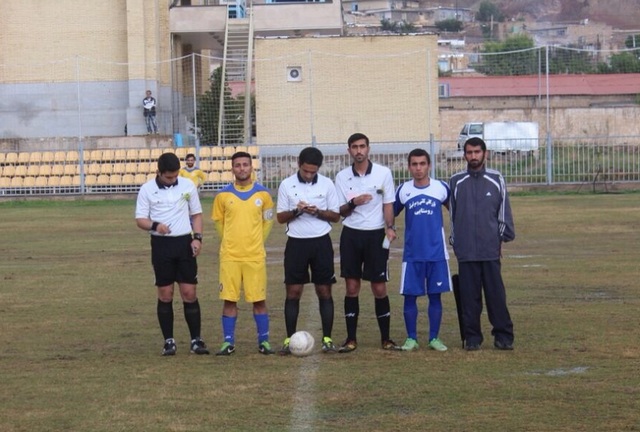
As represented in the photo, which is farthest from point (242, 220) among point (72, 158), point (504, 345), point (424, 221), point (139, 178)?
point (72, 158)

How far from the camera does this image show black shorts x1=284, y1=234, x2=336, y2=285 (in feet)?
36.5

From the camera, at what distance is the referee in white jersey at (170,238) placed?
440 inches

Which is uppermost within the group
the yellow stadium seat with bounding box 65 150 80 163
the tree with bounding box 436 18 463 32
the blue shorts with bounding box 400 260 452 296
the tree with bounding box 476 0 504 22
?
the tree with bounding box 476 0 504 22

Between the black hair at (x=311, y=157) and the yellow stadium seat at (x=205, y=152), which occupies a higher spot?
the yellow stadium seat at (x=205, y=152)

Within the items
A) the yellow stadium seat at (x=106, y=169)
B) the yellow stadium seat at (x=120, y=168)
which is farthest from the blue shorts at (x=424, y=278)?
the yellow stadium seat at (x=106, y=169)

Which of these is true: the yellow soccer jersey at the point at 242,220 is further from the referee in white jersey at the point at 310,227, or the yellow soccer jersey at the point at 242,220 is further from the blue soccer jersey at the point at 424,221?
the blue soccer jersey at the point at 424,221

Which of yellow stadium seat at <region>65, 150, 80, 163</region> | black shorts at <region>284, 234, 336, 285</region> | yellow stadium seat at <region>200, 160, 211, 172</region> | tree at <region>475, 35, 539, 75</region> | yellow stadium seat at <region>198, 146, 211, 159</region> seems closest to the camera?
black shorts at <region>284, 234, 336, 285</region>

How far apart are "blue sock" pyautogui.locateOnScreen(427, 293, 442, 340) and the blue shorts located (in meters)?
0.09

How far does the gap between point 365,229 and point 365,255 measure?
0.24 metres

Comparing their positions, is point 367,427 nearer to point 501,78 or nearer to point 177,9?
point 177,9

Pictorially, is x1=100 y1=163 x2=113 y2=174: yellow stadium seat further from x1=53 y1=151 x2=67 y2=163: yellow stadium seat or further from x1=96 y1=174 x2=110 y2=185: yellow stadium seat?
x1=53 y1=151 x2=67 y2=163: yellow stadium seat

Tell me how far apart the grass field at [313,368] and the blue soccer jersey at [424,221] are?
904 millimetres

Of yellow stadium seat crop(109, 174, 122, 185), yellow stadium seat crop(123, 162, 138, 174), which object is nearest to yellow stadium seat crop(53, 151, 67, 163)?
yellow stadium seat crop(109, 174, 122, 185)

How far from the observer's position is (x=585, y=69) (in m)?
67.8
